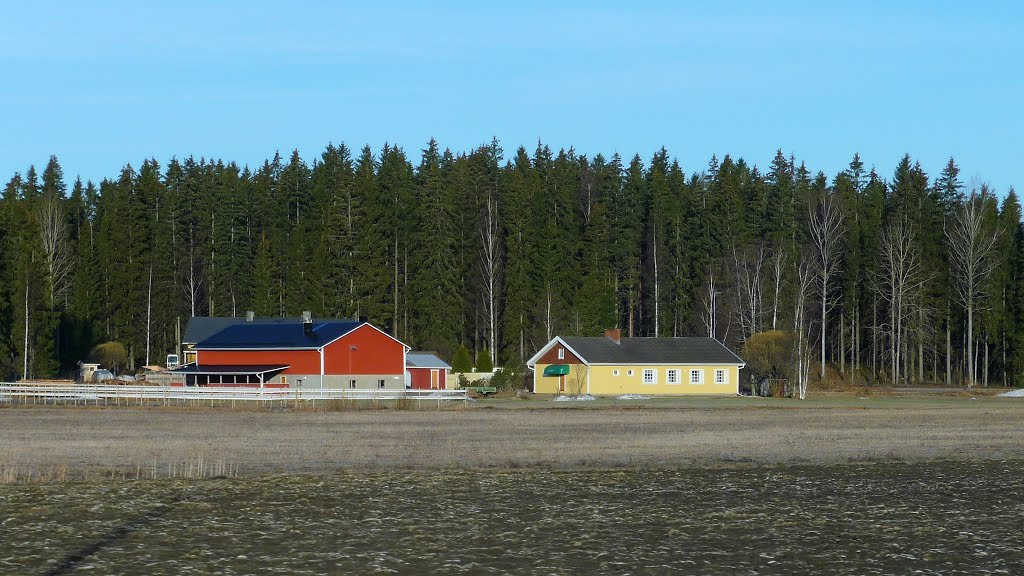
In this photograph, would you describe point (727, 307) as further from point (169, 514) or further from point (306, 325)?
point (169, 514)

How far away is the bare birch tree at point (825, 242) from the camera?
262ft

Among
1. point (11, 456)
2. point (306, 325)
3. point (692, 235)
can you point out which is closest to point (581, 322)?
point (692, 235)

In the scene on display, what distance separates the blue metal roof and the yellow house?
44.0 feet

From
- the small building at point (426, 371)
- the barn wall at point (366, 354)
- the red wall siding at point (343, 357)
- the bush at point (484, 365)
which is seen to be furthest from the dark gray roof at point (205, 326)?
the barn wall at point (366, 354)

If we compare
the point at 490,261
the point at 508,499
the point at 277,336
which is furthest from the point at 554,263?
the point at 508,499

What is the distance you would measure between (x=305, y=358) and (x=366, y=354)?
366 centimetres

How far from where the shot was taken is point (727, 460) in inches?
1105

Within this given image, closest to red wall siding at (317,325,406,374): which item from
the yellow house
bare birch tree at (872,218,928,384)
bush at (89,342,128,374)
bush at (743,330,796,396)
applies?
the yellow house

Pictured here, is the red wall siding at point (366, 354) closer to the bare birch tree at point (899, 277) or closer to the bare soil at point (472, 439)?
the bare soil at point (472, 439)

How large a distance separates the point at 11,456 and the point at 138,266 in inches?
2813

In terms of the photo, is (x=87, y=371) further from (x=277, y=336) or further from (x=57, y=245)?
(x=57, y=245)

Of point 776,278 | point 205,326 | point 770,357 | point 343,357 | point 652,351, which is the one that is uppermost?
point 776,278

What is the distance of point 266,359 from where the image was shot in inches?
2685

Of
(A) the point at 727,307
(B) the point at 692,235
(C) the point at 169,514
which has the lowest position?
(C) the point at 169,514
